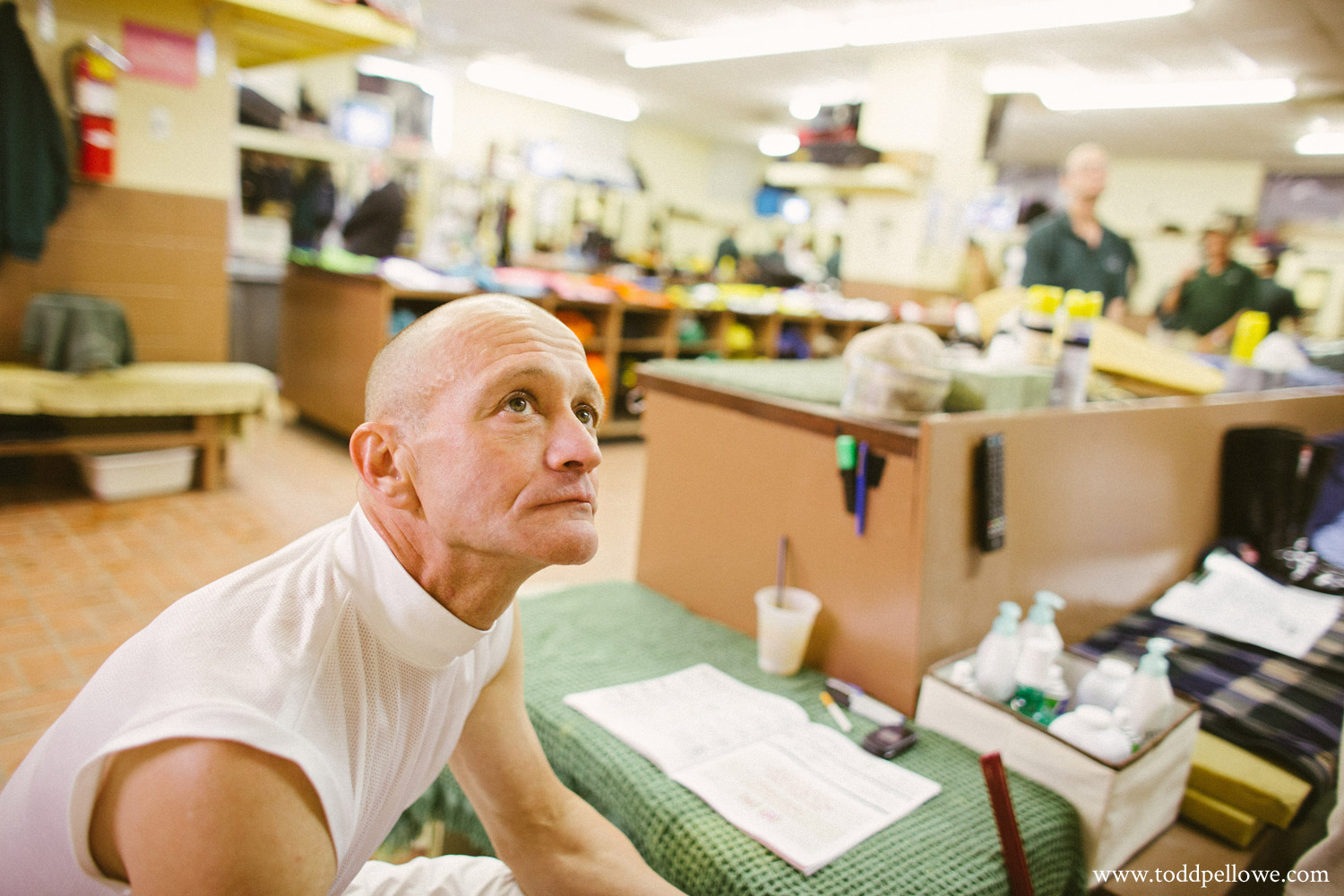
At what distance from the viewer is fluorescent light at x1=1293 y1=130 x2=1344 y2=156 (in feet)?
28.7

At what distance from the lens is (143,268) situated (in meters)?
4.31

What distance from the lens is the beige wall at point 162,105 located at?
12.8ft

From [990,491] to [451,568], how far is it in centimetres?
123

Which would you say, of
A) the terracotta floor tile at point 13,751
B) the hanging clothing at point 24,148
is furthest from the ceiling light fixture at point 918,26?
the terracotta floor tile at point 13,751

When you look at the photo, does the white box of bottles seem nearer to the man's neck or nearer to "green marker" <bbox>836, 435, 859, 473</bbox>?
"green marker" <bbox>836, 435, 859, 473</bbox>

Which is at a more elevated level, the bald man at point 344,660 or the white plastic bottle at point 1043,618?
the bald man at point 344,660

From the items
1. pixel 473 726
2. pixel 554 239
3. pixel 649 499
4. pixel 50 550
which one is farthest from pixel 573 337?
pixel 554 239

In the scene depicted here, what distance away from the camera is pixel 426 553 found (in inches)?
36.1

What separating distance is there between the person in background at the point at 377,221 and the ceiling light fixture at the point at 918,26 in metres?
3.41

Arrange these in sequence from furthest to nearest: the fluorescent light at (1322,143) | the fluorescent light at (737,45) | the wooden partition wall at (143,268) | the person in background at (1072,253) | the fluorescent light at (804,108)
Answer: the fluorescent light at (804,108) → the fluorescent light at (1322,143) → the fluorescent light at (737,45) → the person in background at (1072,253) → the wooden partition wall at (143,268)

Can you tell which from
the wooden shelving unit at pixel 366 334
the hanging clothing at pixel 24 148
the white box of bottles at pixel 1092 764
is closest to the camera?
the white box of bottles at pixel 1092 764

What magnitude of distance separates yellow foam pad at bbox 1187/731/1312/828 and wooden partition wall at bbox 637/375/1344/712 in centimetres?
48

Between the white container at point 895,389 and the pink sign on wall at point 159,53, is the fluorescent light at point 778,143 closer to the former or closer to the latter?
the pink sign on wall at point 159,53

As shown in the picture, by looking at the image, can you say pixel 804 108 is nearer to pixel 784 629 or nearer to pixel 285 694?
pixel 784 629
